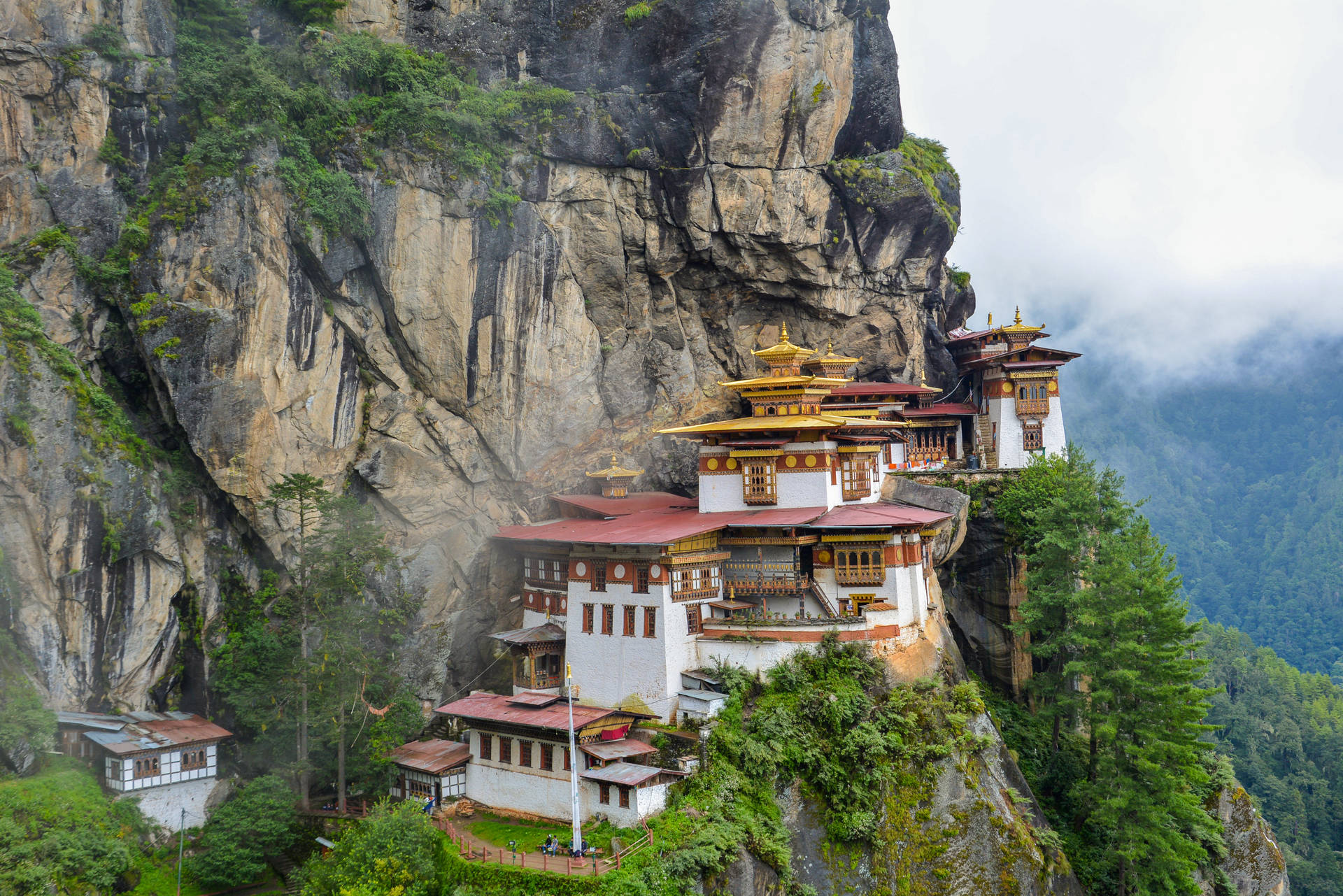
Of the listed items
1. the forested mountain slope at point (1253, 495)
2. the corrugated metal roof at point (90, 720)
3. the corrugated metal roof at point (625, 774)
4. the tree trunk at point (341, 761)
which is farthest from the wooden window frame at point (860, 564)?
the forested mountain slope at point (1253, 495)

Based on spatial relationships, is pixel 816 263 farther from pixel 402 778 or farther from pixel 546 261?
pixel 402 778

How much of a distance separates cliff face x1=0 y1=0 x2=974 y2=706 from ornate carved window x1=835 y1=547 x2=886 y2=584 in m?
10.5

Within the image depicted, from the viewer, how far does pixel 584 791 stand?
23.4m

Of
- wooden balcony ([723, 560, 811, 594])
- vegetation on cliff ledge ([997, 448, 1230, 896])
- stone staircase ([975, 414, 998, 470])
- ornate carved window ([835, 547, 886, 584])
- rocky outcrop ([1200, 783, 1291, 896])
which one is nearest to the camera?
vegetation on cliff ledge ([997, 448, 1230, 896])

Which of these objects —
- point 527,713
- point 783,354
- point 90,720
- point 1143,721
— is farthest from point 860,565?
point 90,720

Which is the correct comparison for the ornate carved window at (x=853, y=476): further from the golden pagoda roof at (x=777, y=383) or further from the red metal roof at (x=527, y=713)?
the red metal roof at (x=527, y=713)

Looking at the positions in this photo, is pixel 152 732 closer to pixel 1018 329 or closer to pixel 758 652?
pixel 758 652

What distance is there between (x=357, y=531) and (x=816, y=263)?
20.0 m

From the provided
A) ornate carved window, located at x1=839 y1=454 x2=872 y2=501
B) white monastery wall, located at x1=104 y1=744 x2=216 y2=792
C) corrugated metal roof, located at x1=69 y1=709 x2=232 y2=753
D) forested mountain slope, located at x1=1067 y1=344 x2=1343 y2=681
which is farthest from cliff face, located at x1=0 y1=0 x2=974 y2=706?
forested mountain slope, located at x1=1067 y1=344 x2=1343 y2=681

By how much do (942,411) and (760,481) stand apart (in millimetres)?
14023

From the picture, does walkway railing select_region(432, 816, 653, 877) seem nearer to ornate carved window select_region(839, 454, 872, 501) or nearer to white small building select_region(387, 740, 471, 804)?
white small building select_region(387, 740, 471, 804)

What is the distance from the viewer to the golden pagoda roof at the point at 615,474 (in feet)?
114

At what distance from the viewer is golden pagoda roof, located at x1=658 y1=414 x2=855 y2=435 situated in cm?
3017

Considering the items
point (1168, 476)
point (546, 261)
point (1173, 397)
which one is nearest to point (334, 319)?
point (546, 261)
